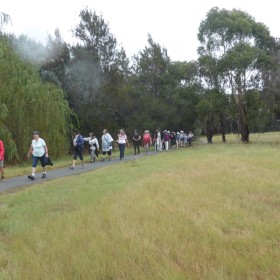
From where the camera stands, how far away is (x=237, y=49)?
33062 mm

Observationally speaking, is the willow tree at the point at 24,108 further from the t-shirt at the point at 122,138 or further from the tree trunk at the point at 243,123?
the tree trunk at the point at 243,123

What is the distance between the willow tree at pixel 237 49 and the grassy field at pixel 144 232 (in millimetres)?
25472

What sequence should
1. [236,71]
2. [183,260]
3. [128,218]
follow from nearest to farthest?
[183,260]
[128,218]
[236,71]

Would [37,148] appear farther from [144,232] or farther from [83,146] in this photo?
[144,232]

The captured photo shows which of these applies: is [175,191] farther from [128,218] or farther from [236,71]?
[236,71]

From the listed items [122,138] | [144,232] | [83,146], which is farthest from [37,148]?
[144,232]

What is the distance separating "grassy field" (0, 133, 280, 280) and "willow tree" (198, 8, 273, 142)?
25472 mm

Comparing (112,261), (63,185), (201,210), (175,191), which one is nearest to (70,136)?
(63,185)

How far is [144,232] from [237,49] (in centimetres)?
3051

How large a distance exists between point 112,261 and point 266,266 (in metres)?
1.68

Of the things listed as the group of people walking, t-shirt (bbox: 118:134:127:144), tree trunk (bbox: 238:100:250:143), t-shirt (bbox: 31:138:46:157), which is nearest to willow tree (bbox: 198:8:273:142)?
tree trunk (bbox: 238:100:250:143)

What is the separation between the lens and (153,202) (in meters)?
7.21

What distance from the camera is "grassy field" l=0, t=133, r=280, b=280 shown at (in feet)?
13.4

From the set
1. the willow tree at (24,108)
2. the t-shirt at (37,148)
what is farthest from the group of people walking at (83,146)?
the willow tree at (24,108)
